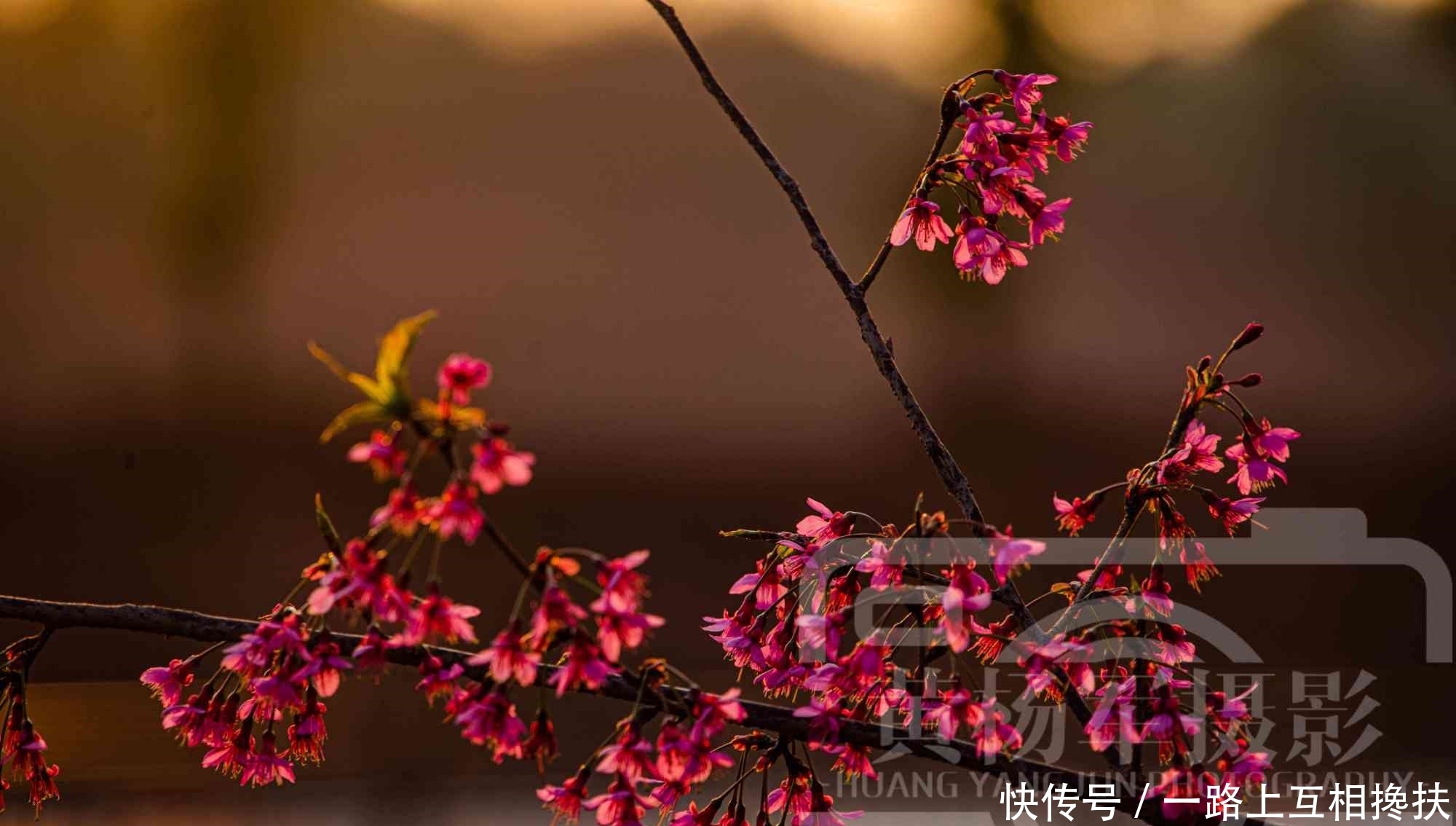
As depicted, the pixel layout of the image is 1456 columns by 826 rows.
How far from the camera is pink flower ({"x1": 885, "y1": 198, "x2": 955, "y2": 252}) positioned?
44cm

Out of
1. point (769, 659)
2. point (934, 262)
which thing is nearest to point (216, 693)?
point (769, 659)

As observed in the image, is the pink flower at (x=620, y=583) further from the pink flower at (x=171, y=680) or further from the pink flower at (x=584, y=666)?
the pink flower at (x=171, y=680)

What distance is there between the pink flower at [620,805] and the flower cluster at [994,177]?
21cm

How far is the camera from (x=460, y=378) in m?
0.28

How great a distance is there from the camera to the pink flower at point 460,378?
0.90ft

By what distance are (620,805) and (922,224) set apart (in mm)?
238

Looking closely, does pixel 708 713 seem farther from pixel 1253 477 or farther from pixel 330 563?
pixel 1253 477

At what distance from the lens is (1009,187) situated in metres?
0.43

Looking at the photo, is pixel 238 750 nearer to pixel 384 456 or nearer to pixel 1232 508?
pixel 384 456

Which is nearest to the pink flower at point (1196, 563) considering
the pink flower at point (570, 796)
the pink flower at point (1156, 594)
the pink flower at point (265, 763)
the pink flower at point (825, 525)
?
the pink flower at point (1156, 594)

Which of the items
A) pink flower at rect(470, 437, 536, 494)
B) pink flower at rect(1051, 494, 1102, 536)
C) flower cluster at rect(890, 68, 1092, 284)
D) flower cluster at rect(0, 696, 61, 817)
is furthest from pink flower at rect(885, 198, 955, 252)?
flower cluster at rect(0, 696, 61, 817)

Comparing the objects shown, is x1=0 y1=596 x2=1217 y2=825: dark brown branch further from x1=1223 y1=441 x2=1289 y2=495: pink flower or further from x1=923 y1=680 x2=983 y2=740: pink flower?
x1=1223 y1=441 x2=1289 y2=495: pink flower

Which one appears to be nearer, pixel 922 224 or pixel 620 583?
pixel 620 583

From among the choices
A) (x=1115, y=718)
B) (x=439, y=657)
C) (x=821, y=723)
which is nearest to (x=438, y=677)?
(x=439, y=657)
